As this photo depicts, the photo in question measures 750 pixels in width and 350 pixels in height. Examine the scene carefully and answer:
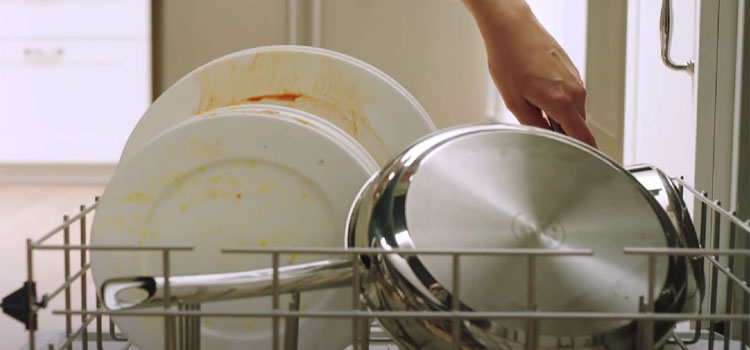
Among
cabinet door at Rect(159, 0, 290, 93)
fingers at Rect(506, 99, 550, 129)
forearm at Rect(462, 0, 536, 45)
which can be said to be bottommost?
fingers at Rect(506, 99, 550, 129)

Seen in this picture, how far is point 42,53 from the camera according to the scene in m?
3.28

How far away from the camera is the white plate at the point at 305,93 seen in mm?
588

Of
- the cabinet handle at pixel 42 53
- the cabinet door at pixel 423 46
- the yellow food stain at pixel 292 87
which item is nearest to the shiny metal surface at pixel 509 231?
the yellow food stain at pixel 292 87

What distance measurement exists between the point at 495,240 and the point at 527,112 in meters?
0.25

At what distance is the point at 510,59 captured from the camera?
567 millimetres

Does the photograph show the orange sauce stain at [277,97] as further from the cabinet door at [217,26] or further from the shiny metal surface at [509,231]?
the cabinet door at [217,26]

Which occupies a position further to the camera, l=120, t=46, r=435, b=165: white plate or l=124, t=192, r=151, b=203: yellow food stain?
l=120, t=46, r=435, b=165: white plate

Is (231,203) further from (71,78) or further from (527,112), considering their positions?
(71,78)

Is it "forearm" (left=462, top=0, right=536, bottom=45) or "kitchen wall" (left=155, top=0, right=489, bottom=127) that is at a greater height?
"kitchen wall" (left=155, top=0, right=489, bottom=127)

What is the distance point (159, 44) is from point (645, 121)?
2263 millimetres

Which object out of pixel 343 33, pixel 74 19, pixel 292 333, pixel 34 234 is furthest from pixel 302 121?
pixel 74 19

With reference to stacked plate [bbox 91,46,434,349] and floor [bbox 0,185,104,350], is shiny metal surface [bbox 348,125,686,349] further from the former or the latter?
floor [bbox 0,185,104,350]

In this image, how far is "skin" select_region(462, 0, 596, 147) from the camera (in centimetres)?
53

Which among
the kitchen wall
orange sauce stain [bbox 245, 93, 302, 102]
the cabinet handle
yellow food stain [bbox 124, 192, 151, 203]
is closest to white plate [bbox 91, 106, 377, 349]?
yellow food stain [bbox 124, 192, 151, 203]
